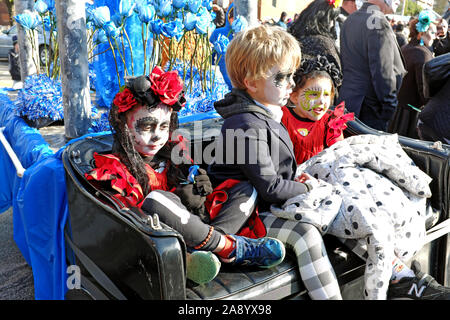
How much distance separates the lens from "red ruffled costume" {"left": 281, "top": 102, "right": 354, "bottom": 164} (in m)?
2.34

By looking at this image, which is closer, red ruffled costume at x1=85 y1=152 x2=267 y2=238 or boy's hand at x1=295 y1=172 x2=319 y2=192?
red ruffled costume at x1=85 y1=152 x2=267 y2=238

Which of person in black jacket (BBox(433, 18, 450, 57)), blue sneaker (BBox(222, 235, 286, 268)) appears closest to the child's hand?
blue sneaker (BBox(222, 235, 286, 268))

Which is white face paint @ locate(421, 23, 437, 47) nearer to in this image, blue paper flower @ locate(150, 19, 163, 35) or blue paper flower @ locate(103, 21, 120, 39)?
blue paper flower @ locate(150, 19, 163, 35)

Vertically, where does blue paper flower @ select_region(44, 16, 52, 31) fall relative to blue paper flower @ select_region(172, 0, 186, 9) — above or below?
below

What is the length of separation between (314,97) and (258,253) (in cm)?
98

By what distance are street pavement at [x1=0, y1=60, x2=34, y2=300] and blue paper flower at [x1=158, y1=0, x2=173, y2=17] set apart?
1855mm

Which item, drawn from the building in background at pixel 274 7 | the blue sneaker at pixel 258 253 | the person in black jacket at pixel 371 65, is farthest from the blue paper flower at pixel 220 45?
the building in background at pixel 274 7

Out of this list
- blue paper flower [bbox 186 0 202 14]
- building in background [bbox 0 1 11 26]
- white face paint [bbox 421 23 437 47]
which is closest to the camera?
blue paper flower [bbox 186 0 202 14]

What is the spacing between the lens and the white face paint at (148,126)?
1795 mm

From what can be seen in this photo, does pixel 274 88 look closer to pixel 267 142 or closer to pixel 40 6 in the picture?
pixel 267 142

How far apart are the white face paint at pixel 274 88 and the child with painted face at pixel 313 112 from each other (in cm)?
35

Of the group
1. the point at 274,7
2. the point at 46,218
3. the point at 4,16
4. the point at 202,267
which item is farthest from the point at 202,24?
the point at 4,16
